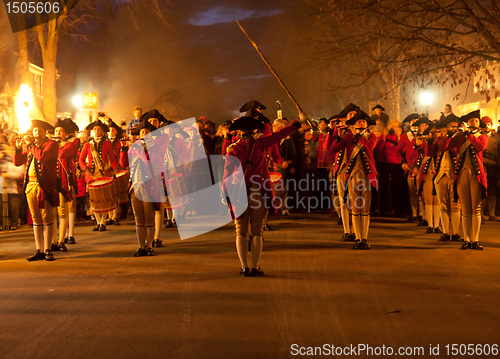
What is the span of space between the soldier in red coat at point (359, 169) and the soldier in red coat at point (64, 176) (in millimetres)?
4961

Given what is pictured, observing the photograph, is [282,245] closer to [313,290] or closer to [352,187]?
[352,187]

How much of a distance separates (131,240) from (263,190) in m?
4.57

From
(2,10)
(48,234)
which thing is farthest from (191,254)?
(2,10)

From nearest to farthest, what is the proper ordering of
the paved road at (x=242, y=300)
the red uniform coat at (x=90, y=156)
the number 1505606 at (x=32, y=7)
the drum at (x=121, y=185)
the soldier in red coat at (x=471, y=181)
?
the paved road at (x=242, y=300)
the soldier in red coat at (x=471, y=181)
the drum at (x=121, y=185)
the red uniform coat at (x=90, y=156)
the number 1505606 at (x=32, y=7)

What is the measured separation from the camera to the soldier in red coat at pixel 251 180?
7.46 meters

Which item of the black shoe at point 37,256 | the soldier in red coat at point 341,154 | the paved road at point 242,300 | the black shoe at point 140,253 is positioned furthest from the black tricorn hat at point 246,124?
the black shoe at point 37,256

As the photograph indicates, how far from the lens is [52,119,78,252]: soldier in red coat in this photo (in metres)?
9.77

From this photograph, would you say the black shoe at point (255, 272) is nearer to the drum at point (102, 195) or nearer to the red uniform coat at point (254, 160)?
the red uniform coat at point (254, 160)

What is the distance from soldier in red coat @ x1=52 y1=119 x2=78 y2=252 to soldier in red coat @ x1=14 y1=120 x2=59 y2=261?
1.25 feet

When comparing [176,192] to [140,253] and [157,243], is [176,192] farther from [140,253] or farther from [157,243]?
[140,253]

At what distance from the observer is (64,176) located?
10008 mm

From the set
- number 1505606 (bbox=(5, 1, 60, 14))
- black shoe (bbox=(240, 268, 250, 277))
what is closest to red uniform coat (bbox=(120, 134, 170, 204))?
black shoe (bbox=(240, 268, 250, 277))

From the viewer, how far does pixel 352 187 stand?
9.49 metres

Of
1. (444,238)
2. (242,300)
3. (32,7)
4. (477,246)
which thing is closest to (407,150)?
(444,238)
